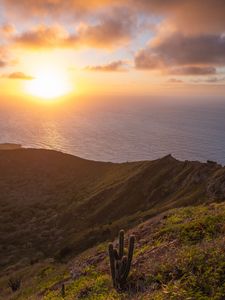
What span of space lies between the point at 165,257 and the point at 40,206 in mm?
44546

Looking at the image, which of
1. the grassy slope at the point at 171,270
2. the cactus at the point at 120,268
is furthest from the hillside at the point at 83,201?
the cactus at the point at 120,268

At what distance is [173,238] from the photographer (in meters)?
16.0

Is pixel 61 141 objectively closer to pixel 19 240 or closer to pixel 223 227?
pixel 19 240

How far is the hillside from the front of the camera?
1377 inches

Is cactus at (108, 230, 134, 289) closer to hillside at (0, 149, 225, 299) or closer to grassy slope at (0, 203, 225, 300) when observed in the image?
grassy slope at (0, 203, 225, 300)

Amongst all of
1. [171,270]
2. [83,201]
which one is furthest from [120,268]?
[83,201]

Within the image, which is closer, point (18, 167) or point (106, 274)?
point (106, 274)

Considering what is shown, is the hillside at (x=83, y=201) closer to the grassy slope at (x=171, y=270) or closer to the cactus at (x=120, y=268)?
the grassy slope at (x=171, y=270)

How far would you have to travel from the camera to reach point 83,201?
51625 mm

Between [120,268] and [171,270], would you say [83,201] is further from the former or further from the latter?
[171,270]

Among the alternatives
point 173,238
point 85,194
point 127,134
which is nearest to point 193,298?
point 173,238

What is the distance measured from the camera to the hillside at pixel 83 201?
34969 millimetres

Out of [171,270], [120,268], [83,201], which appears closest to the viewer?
[171,270]

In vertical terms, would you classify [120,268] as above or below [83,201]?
above
